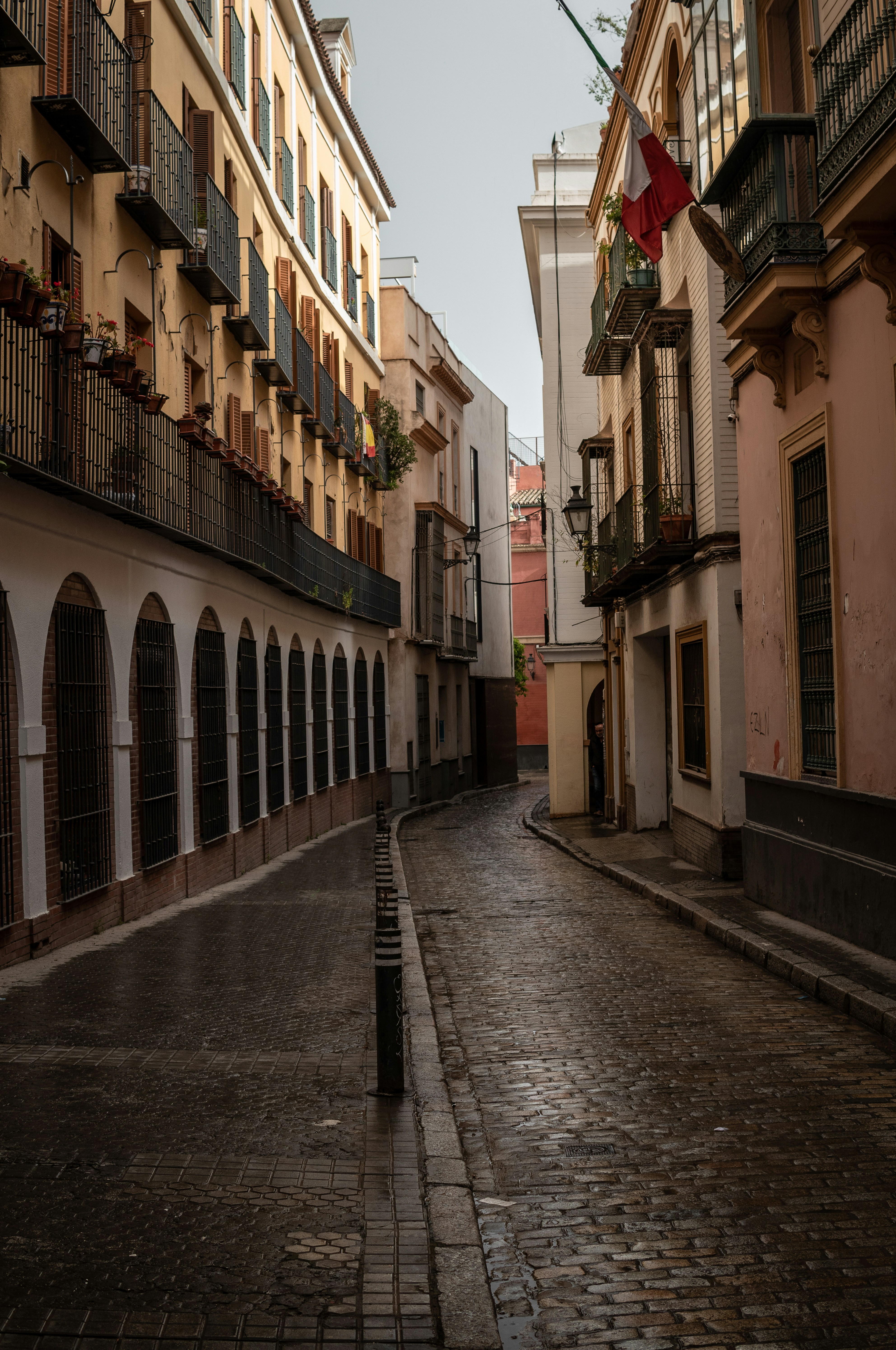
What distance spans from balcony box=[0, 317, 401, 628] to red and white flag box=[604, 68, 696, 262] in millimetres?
5334

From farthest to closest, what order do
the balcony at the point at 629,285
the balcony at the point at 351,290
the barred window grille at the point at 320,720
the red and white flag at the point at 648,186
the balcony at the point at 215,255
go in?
the balcony at the point at 351,290
the barred window grille at the point at 320,720
the balcony at the point at 629,285
the balcony at the point at 215,255
the red and white flag at the point at 648,186

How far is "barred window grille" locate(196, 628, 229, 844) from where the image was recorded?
16.1m

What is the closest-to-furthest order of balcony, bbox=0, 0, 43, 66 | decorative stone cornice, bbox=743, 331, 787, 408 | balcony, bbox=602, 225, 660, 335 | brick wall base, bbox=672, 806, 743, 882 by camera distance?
balcony, bbox=0, 0, 43, 66
decorative stone cornice, bbox=743, 331, 787, 408
brick wall base, bbox=672, 806, 743, 882
balcony, bbox=602, 225, 660, 335

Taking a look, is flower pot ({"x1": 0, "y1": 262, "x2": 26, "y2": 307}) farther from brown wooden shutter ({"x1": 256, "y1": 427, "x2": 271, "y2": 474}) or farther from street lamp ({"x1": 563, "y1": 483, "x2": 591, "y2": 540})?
street lamp ({"x1": 563, "y1": 483, "x2": 591, "y2": 540})

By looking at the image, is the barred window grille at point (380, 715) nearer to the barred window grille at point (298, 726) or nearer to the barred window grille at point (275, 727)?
the barred window grille at point (298, 726)

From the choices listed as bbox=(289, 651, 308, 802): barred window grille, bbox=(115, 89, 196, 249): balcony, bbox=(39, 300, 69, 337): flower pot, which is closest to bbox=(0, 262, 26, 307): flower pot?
bbox=(39, 300, 69, 337): flower pot

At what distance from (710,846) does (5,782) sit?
8.66 metres

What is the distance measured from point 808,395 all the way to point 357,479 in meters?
20.2

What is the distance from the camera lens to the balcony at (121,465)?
32.3 ft

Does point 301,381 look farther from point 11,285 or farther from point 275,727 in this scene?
point 11,285

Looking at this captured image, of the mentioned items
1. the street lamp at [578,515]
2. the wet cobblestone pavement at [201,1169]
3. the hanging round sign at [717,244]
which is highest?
the hanging round sign at [717,244]

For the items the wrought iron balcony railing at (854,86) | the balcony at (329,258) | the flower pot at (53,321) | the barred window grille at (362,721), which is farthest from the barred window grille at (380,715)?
the wrought iron balcony railing at (854,86)

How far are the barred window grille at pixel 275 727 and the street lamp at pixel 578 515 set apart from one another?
17.7 ft

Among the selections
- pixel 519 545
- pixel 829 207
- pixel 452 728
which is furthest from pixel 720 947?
pixel 519 545
